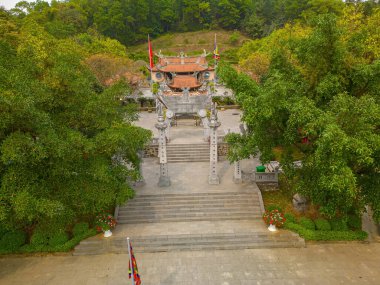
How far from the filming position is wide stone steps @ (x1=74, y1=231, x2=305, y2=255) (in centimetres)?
1436

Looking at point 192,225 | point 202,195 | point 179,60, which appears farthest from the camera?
point 179,60

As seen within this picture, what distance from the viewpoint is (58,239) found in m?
14.3

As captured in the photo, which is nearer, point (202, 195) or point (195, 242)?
point (195, 242)

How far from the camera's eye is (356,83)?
13.6 meters

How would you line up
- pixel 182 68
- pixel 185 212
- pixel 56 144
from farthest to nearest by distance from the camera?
pixel 182 68, pixel 185 212, pixel 56 144

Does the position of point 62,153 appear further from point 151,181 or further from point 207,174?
point 207,174

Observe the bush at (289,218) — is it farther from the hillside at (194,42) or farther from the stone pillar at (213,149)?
the hillside at (194,42)

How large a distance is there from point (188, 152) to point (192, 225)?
7.79 m

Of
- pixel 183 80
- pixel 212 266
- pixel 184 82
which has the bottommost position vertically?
pixel 212 266

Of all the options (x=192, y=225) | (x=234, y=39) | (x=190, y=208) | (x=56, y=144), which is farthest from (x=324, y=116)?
(x=234, y=39)

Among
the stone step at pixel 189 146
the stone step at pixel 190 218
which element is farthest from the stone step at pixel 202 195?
the stone step at pixel 189 146

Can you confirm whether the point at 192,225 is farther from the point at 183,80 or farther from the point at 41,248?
the point at 183,80

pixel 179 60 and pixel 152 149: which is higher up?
pixel 179 60

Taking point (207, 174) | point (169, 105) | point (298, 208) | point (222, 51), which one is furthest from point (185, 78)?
point (222, 51)
